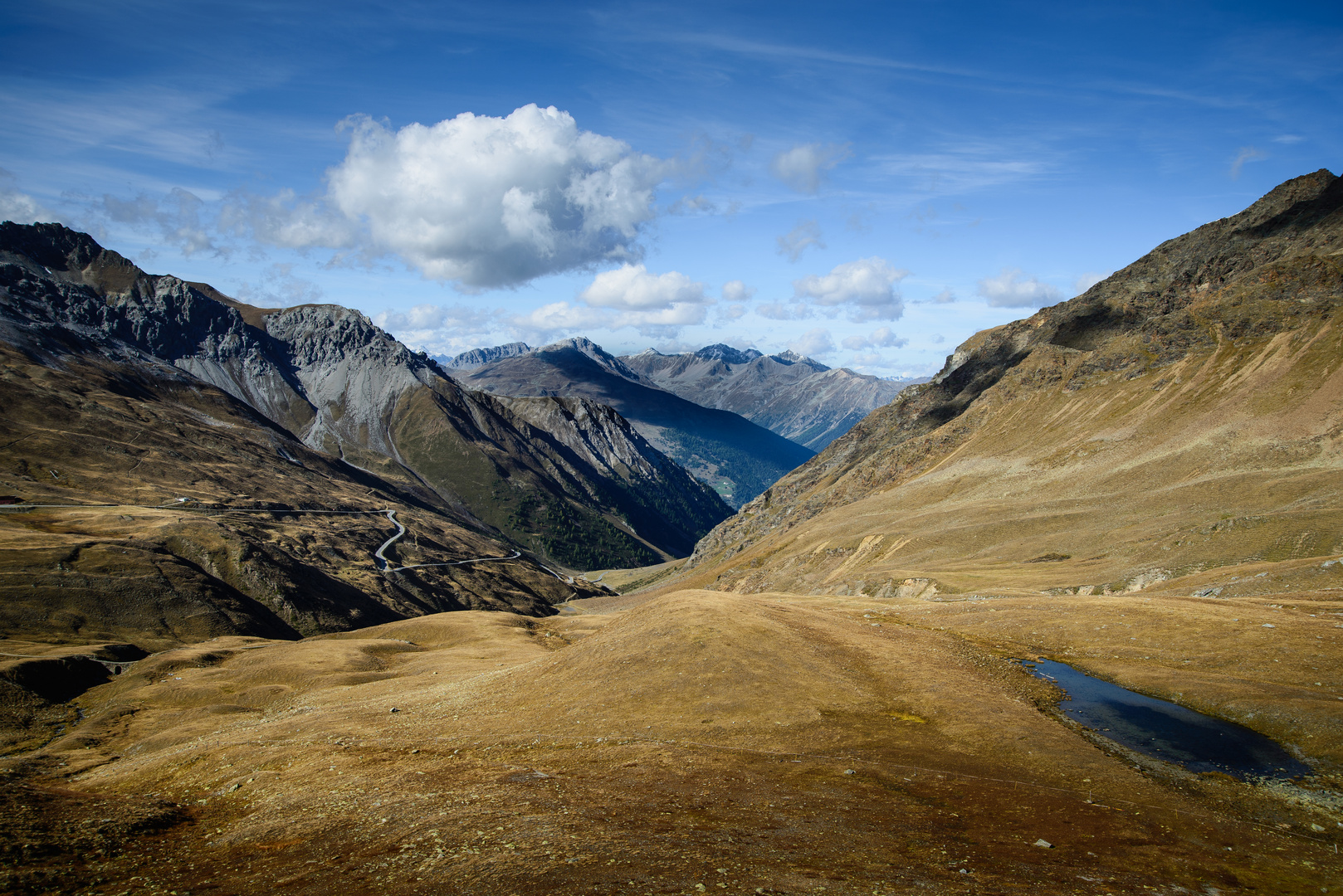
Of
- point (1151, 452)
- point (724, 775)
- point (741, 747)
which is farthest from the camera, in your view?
point (1151, 452)

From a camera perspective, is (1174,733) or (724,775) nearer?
(724,775)

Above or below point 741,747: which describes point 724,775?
above

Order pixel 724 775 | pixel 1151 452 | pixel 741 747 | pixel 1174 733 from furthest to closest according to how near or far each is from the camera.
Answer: pixel 1151 452 → pixel 1174 733 → pixel 741 747 → pixel 724 775

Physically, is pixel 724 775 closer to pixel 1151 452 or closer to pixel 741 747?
pixel 741 747

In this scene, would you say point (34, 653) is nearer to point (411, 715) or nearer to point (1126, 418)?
point (411, 715)

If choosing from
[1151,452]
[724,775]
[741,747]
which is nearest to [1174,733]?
[741,747]

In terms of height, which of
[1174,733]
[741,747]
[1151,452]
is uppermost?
[1151,452]
